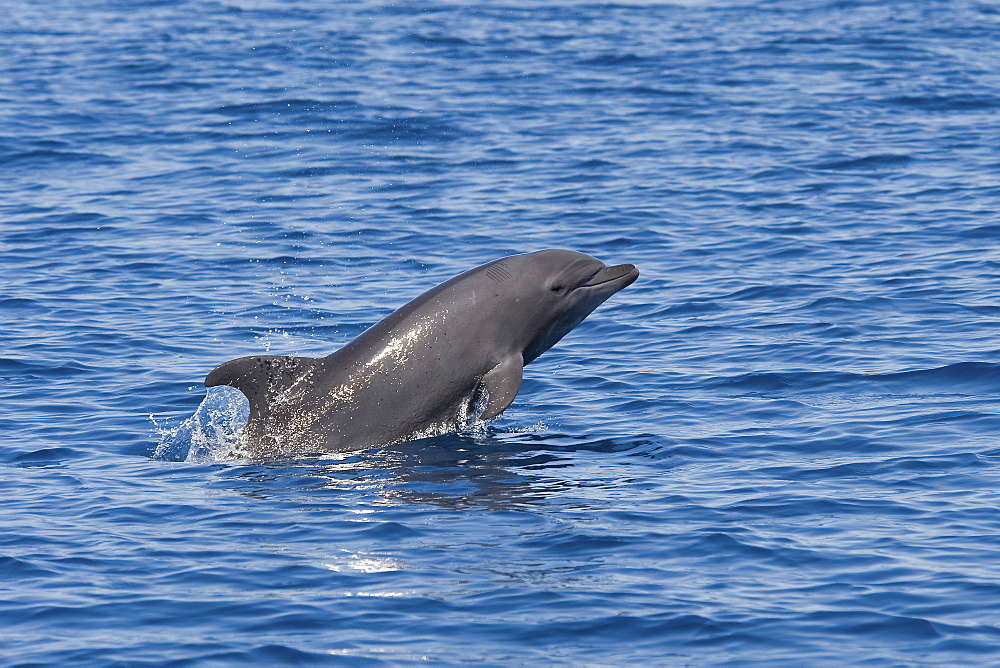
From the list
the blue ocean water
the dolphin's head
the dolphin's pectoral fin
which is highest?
the dolphin's head

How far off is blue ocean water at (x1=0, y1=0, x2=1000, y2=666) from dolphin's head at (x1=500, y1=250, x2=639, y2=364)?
1077 millimetres

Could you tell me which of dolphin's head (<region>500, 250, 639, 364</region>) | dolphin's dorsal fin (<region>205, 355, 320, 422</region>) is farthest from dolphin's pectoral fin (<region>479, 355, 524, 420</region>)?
dolphin's dorsal fin (<region>205, 355, 320, 422</region>)

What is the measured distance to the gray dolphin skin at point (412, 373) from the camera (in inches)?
562

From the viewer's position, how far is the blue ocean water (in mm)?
10562

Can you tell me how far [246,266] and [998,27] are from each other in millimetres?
28044

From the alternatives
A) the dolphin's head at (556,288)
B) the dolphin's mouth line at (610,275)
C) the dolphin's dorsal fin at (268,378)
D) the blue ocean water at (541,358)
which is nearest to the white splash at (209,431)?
the blue ocean water at (541,358)

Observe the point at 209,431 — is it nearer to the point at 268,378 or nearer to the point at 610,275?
the point at 268,378

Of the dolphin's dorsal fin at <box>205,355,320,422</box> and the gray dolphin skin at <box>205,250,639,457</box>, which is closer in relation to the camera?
the dolphin's dorsal fin at <box>205,355,320,422</box>

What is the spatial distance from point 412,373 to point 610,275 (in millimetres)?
2460

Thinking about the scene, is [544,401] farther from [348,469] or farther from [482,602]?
[482,602]

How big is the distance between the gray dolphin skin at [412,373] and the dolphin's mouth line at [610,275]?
1.12ft

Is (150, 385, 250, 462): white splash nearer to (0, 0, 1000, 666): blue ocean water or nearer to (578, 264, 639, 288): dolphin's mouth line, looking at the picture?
(0, 0, 1000, 666): blue ocean water

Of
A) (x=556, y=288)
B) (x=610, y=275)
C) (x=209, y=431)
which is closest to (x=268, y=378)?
(x=209, y=431)

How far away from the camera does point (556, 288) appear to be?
50.0 feet
